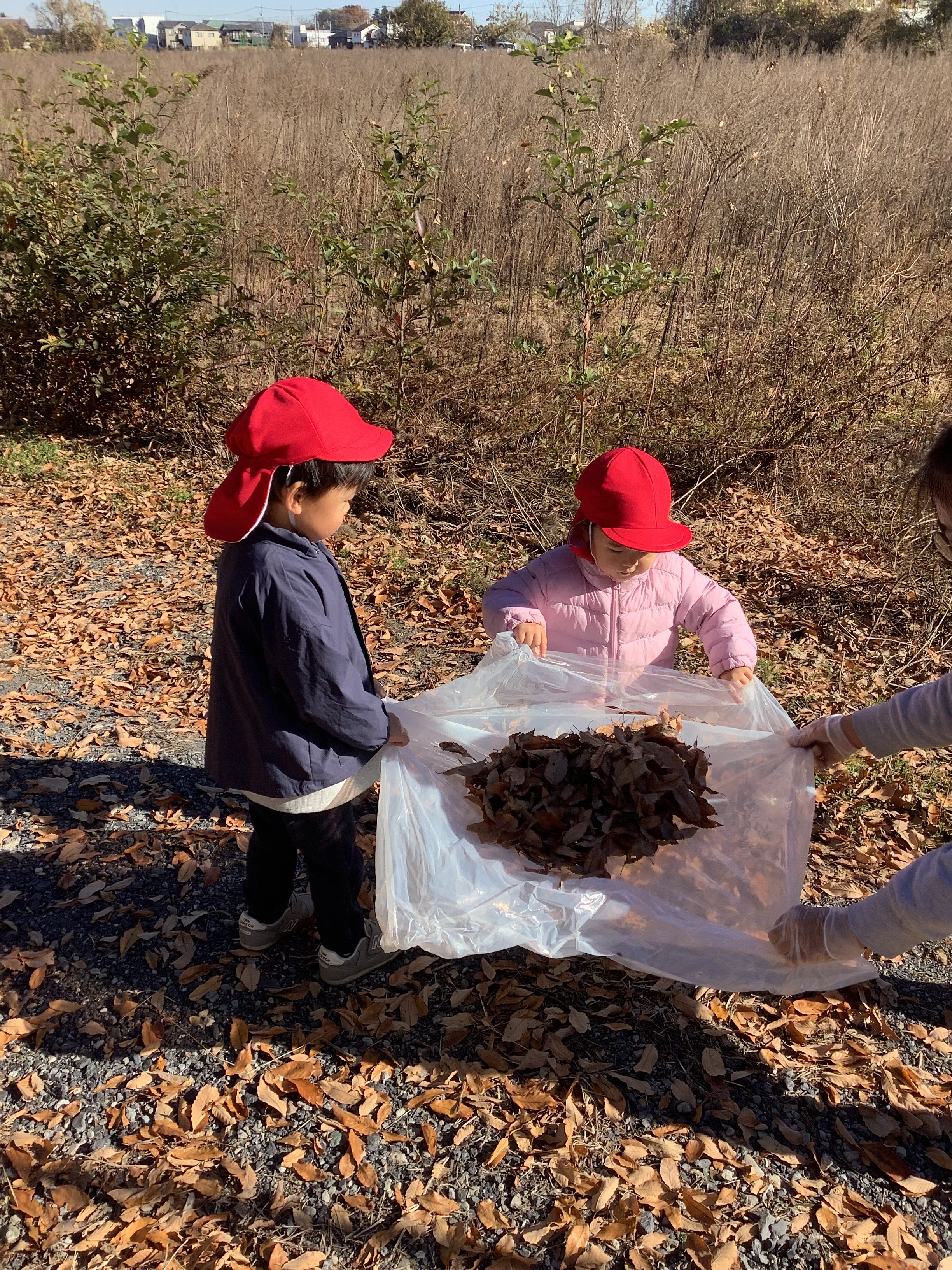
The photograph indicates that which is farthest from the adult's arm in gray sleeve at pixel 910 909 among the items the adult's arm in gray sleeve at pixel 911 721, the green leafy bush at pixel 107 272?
the green leafy bush at pixel 107 272

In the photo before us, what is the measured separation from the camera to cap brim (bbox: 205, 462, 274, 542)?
5.79ft

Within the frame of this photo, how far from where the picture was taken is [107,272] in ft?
19.5

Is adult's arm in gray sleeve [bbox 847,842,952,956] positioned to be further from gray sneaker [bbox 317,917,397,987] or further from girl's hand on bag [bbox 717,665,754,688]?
gray sneaker [bbox 317,917,397,987]

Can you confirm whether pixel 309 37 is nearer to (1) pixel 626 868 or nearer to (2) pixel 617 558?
(2) pixel 617 558

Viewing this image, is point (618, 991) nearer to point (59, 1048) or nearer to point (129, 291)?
point (59, 1048)

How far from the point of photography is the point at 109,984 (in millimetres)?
2369

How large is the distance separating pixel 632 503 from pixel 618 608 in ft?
1.30

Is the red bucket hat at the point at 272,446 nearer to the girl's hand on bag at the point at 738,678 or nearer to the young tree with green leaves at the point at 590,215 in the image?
the girl's hand on bag at the point at 738,678

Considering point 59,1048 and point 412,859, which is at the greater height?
point 412,859

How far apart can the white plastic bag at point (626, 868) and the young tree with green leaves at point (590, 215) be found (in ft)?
9.16

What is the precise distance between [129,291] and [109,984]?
517 centimetres

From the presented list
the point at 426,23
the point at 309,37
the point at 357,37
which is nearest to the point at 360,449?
the point at 426,23

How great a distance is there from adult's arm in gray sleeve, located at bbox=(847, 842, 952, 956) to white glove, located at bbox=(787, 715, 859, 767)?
1.32ft

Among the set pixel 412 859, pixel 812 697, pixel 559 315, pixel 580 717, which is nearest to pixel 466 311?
pixel 559 315
